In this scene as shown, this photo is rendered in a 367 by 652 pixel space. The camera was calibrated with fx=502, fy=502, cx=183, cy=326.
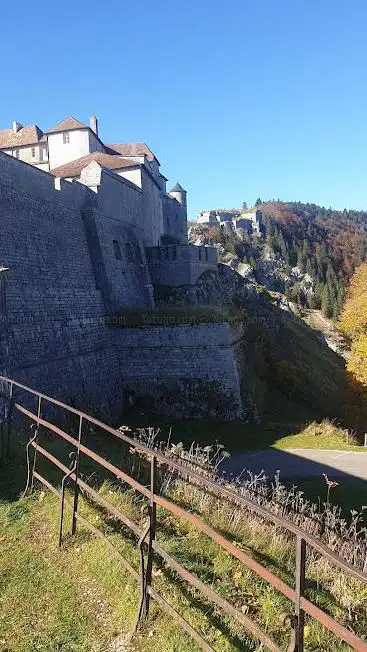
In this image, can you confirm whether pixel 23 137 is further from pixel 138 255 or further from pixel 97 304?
pixel 97 304

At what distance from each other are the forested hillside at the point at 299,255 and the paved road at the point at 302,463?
46720 mm

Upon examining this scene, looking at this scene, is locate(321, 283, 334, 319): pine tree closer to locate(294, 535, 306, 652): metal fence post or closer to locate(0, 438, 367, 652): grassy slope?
locate(0, 438, 367, 652): grassy slope

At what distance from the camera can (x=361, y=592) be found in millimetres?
5031

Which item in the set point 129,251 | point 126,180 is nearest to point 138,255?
point 129,251

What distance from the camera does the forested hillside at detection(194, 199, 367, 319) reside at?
262ft

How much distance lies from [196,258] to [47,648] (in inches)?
1211

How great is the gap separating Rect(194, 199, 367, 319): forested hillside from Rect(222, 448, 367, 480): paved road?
46.7 metres

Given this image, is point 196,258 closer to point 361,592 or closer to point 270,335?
point 270,335

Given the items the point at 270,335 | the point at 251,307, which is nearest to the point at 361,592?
the point at 270,335

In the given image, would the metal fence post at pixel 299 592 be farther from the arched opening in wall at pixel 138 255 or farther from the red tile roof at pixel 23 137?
the red tile roof at pixel 23 137

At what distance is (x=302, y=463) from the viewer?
17.0m

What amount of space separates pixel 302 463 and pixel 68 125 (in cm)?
3078

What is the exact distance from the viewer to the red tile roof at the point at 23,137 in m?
40.1

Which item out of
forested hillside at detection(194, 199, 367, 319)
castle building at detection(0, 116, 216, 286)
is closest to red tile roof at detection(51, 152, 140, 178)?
castle building at detection(0, 116, 216, 286)
